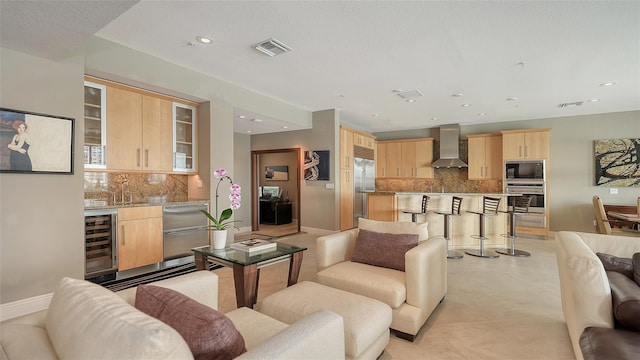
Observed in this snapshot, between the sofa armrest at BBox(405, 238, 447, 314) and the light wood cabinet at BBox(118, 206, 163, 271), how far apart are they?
3.09 meters

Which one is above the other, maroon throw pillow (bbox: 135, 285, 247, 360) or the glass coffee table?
maroon throw pillow (bbox: 135, 285, 247, 360)

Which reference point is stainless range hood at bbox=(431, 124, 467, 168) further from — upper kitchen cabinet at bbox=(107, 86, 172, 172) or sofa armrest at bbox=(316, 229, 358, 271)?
upper kitchen cabinet at bbox=(107, 86, 172, 172)

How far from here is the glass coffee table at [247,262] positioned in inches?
90.1

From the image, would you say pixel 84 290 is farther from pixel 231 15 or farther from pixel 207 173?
pixel 207 173

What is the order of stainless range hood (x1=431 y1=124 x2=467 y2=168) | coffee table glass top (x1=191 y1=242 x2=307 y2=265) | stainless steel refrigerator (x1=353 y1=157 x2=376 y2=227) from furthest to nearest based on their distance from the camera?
1. stainless range hood (x1=431 y1=124 x2=467 y2=168)
2. stainless steel refrigerator (x1=353 y1=157 x2=376 y2=227)
3. coffee table glass top (x1=191 y1=242 x2=307 y2=265)

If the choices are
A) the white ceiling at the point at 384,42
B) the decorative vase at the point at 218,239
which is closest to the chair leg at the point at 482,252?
the white ceiling at the point at 384,42

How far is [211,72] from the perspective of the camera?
13.2ft

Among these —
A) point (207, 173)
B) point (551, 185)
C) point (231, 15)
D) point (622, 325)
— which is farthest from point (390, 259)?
point (551, 185)

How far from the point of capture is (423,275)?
2232 mm

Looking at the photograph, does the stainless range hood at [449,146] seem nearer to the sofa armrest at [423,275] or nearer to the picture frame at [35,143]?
the sofa armrest at [423,275]

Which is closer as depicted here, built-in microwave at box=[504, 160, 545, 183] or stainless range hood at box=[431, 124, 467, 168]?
built-in microwave at box=[504, 160, 545, 183]

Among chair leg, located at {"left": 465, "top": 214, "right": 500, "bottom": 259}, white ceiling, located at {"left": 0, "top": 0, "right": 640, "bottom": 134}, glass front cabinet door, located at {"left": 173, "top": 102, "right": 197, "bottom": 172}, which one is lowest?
chair leg, located at {"left": 465, "top": 214, "right": 500, "bottom": 259}

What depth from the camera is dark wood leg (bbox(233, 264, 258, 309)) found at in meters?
2.28

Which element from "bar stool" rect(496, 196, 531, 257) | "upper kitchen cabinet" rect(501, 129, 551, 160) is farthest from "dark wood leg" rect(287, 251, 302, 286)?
"upper kitchen cabinet" rect(501, 129, 551, 160)
